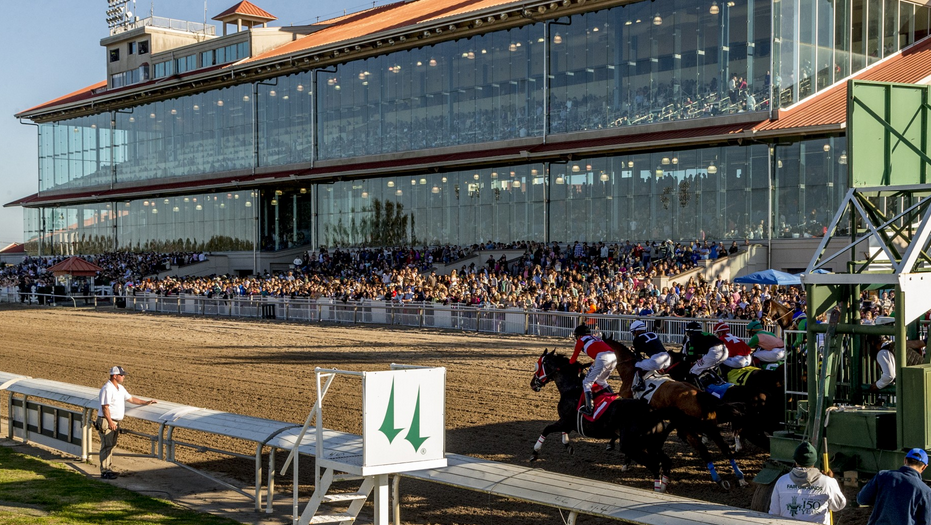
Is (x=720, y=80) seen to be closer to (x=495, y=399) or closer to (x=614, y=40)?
(x=614, y=40)

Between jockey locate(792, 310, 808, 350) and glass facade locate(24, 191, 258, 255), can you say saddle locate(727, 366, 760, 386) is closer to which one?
jockey locate(792, 310, 808, 350)

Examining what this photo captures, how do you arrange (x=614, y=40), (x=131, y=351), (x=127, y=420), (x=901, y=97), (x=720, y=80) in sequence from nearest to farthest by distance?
(x=901, y=97)
(x=127, y=420)
(x=131, y=351)
(x=720, y=80)
(x=614, y=40)

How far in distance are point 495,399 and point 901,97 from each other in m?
7.42

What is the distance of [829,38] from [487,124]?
1287cm

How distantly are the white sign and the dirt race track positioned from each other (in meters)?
2.11

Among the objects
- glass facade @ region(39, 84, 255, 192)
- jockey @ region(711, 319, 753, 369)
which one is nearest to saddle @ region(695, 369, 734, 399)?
jockey @ region(711, 319, 753, 369)

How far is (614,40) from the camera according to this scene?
3281 cm

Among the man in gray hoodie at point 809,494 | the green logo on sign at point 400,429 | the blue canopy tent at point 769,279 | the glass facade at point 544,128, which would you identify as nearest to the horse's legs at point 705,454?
the man in gray hoodie at point 809,494

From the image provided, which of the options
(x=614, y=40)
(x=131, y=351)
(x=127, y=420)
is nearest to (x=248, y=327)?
(x=131, y=351)

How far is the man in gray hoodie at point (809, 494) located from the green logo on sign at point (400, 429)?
2.64 m

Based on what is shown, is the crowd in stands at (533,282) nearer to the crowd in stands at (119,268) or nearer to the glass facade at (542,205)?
the glass facade at (542,205)

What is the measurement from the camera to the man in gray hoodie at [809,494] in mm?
6434

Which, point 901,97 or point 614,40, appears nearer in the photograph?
point 901,97

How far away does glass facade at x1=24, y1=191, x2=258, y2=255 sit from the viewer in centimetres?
5016
